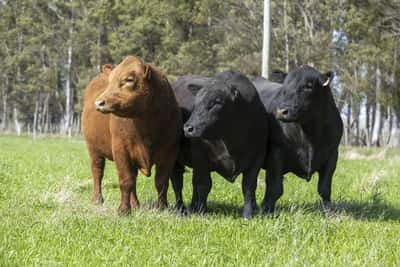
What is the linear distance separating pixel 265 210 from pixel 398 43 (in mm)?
22630

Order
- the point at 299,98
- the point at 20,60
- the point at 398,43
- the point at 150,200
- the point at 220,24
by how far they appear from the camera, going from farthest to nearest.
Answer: the point at 20,60 → the point at 220,24 → the point at 398,43 → the point at 150,200 → the point at 299,98

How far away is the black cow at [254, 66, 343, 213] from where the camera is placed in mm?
5965

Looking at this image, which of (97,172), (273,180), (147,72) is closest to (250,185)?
(273,180)

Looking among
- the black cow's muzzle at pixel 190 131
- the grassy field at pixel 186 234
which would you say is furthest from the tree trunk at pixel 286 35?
the black cow's muzzle at pixel 190 131

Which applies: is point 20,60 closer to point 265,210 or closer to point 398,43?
point 398,43

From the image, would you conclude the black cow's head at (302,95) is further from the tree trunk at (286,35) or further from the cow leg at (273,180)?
the tree trunk at (286,35)

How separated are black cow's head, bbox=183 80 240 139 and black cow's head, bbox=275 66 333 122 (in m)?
0.52

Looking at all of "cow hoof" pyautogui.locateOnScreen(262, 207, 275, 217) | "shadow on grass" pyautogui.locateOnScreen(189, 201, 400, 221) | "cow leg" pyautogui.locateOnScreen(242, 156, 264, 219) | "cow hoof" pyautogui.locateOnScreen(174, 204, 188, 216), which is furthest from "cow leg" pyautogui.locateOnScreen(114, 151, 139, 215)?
"cow hoof" pyautogui.locateOnScreen(262, 207, 275, 217)

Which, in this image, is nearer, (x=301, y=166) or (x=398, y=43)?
(x=301, y=166)

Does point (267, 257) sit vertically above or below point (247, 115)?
below

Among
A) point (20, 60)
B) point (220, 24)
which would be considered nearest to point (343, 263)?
point (220, 24)

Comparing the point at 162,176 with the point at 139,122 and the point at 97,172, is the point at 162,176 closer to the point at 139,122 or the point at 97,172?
the point at 139,122

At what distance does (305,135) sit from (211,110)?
1163 mm

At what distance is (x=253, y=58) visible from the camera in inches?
1177
